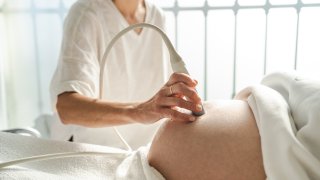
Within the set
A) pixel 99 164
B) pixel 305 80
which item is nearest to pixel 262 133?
pixel 305 80

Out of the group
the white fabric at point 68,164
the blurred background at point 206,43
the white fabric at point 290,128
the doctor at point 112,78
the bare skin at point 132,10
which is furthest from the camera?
the blurred background at point 206,43

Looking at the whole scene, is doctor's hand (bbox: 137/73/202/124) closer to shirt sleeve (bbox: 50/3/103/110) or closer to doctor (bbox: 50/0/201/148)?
doctor (bbox: 50/0/201/148)

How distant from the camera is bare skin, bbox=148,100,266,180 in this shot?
0.63 metres

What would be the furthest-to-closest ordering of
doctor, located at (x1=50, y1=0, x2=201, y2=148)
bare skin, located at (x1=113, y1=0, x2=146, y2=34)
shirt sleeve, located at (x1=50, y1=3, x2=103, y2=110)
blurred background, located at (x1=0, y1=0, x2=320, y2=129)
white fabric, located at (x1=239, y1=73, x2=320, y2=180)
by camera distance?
blurred background, located at (x1=0, y1=0, x2=320, y2=129) < bare skin, located at (x1=113, y1=0, x2=146, y2=34) < shirt sleeve, located at (x1=50, y1=3, x2=103, y2=110) < doctor, located at (x1=50, y1=0, x2=201, y2=148) < white fabric, located at (x1=239, y1=73, x2=320, y2=180)

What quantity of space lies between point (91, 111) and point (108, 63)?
0.24 metres

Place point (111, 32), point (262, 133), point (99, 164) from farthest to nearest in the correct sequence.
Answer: point (111, 32) < point (99, 164) < point (262, 133)

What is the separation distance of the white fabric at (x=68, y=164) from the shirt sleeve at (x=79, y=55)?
0.21 metres

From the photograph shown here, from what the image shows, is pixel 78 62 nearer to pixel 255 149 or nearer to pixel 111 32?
pixel 111 32

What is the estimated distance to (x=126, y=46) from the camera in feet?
3.80

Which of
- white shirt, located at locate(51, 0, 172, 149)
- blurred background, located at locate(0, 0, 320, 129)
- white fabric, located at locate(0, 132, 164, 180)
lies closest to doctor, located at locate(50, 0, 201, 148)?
white shirt, located at locate(51, 0, 172, 149)

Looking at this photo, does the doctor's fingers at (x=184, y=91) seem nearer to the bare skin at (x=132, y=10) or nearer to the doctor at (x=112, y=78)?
the doctor at (x=112, y=78)

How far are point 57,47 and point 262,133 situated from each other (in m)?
1.23

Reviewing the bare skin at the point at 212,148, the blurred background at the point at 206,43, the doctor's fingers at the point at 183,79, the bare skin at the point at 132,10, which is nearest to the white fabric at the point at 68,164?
the bare skin at the point at 212,148

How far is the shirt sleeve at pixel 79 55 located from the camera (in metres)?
0.98
